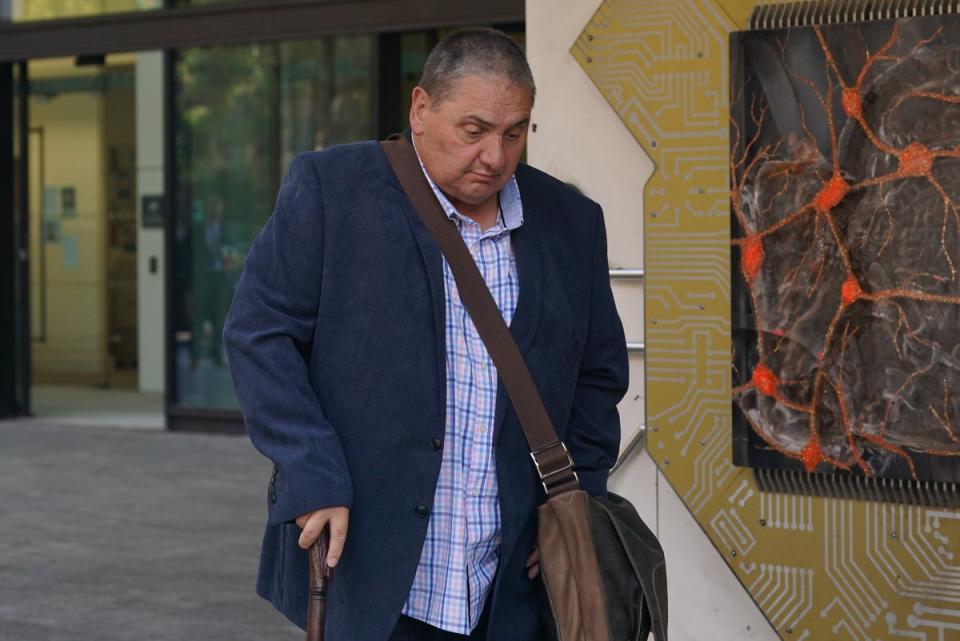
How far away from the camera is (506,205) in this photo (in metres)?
3.03

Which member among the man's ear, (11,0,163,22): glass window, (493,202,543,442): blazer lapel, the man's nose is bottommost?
(493,202,543,442): blazer lapel

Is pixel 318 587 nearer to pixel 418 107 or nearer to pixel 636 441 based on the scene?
pixel 418 107

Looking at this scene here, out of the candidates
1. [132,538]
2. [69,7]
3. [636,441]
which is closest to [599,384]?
[636,441]

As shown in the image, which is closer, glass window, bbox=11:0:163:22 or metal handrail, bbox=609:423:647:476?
metal handrail, bbox=609:423:647:476

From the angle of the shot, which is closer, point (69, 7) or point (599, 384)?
point (599, 384)

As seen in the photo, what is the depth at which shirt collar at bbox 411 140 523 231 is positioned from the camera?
2945 mm

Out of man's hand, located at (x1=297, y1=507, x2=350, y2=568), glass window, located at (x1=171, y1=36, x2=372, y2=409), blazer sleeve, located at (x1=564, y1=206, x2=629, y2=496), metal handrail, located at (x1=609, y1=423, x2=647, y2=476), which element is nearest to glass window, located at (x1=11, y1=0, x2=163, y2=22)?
glass window, located at (x1=171, y1=36, x2=372, y2=409)

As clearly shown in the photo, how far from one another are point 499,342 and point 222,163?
9156 millimetres

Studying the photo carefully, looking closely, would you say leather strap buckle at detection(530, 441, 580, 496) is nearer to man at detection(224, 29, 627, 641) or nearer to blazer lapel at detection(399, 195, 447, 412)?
man at detection(224, 29, 627, 641)

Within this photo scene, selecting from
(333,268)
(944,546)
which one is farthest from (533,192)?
(944,546)

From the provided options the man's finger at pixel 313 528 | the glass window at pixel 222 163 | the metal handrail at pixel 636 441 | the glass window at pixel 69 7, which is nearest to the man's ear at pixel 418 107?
the man's finger at pixel 313 528

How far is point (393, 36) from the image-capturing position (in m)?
10.6

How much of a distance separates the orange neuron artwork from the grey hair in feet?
5.38

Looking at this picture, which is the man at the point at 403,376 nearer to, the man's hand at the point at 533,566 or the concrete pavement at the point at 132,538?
the man's hand at the point at 533,566
